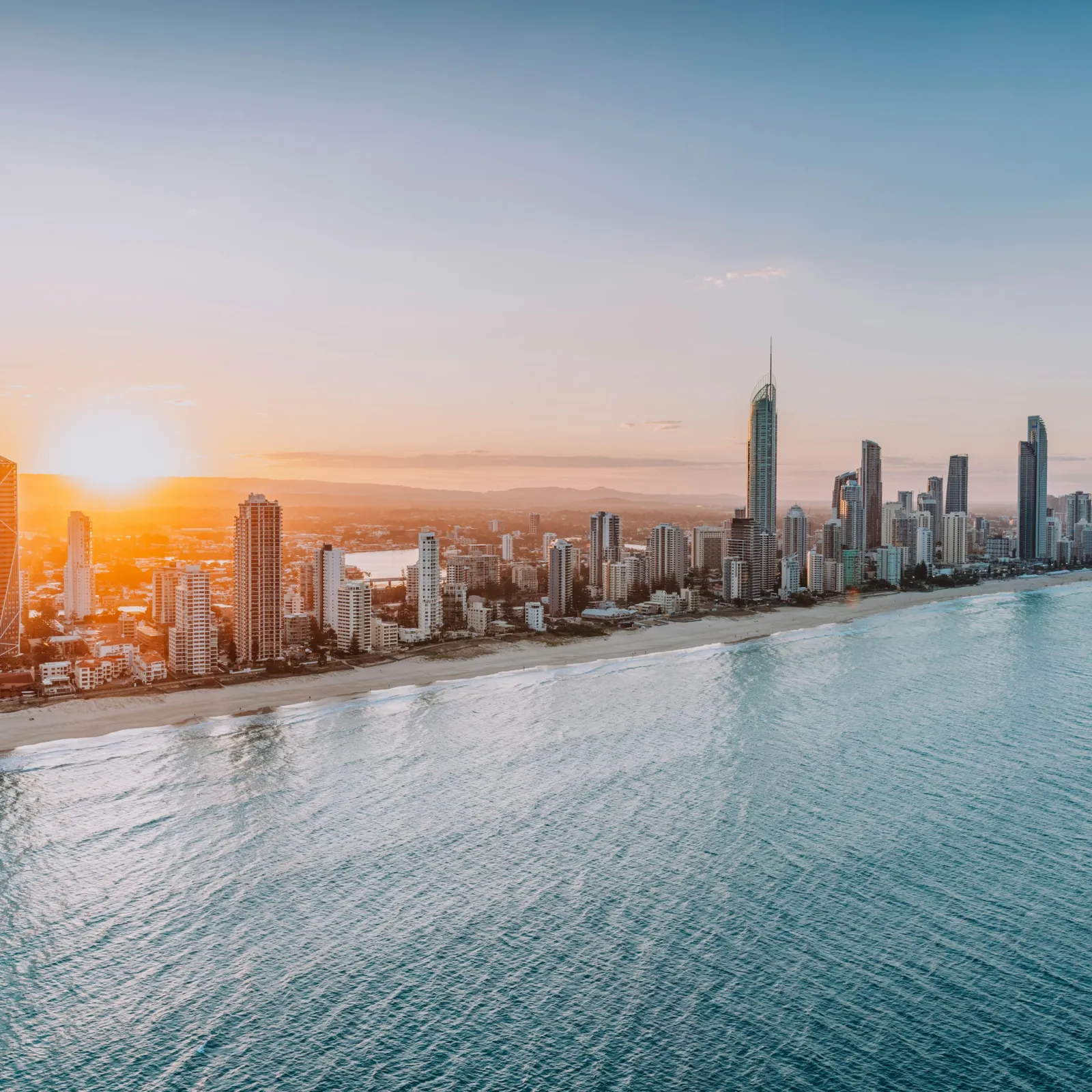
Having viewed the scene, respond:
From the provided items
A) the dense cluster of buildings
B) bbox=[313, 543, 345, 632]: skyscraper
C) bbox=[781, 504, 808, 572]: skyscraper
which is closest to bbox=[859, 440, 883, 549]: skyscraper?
the dense cluster of buildings

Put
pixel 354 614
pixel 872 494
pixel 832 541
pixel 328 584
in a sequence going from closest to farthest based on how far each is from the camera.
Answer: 1. pixel 354 614
2. pixel 328 584
3. pixel 832 541
4. pixel 872 494

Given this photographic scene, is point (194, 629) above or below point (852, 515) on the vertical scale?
below

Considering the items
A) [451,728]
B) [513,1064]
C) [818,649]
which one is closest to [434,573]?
[451,728]

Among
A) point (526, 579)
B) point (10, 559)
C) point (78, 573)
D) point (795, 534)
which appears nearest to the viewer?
point (10, 559)

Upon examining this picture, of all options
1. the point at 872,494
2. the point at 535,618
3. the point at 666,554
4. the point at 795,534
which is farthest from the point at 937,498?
the point at 535,618

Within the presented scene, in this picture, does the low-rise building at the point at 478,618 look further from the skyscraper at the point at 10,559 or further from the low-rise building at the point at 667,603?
the skyscraper at the point at 10,559

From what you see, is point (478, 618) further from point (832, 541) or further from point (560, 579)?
point (832, 541)

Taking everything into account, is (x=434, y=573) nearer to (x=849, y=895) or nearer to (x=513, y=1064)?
(x=849, y=895)
